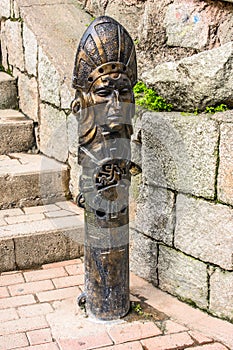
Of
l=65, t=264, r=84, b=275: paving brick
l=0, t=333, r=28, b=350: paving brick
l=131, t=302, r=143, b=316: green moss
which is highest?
l=65, t=264, r=84, b=275: paving brick

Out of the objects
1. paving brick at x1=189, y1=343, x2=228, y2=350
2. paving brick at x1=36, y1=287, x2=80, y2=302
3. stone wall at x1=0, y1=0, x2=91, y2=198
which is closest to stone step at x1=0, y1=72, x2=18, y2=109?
stone wall at x1=0, y1=0, x2=91, y2=198

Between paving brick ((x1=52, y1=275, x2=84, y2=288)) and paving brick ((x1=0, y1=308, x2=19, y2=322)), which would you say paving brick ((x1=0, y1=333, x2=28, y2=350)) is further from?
paving brick ((x1=52, y1=275, x2=84, y2=288))

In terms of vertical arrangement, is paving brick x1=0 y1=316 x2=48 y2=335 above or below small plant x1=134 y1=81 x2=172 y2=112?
below

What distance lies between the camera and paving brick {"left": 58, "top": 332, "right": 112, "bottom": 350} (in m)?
3.07

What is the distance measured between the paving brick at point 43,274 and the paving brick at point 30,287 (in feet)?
0.19

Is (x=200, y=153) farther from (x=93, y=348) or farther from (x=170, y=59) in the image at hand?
(x=93, y=348)

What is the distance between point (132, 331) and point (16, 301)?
78cm

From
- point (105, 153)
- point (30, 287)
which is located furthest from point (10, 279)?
point (105, 153)

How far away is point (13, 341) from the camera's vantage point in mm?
3143

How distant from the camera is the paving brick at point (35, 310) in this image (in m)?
3.43

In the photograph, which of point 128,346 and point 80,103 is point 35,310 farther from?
point 80,103

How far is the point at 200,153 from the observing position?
327 cm

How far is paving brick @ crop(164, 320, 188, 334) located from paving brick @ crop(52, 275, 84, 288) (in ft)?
2.43

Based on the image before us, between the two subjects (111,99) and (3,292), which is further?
(3,292)
